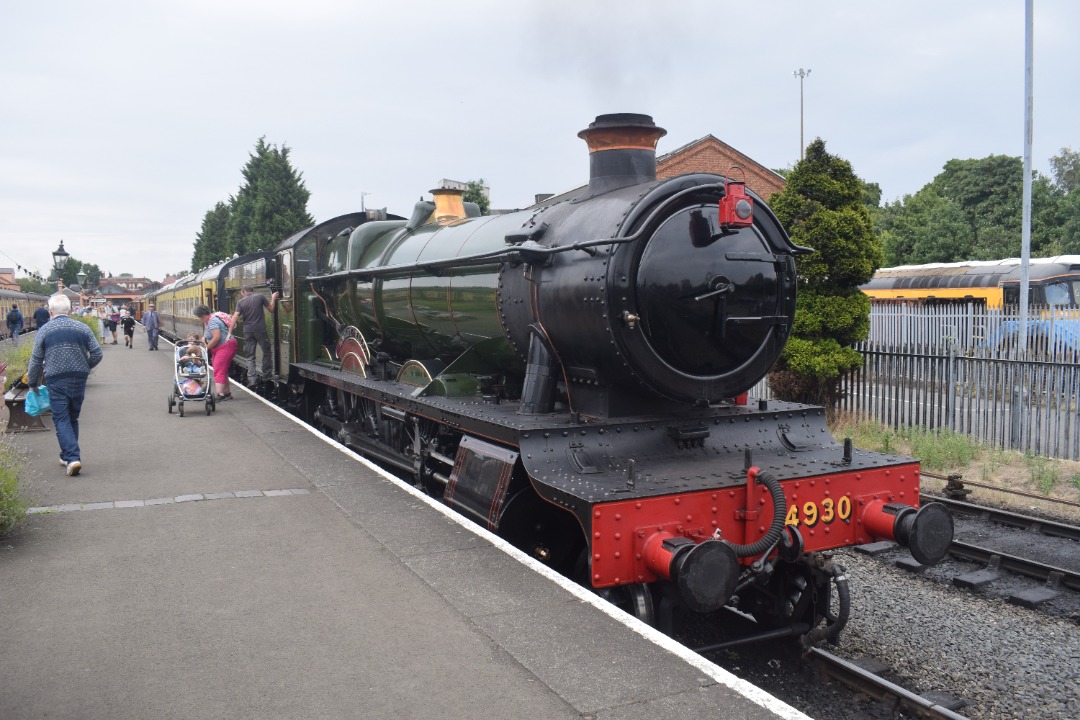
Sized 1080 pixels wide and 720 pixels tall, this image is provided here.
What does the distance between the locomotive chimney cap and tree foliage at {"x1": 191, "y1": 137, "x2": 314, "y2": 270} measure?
120ft

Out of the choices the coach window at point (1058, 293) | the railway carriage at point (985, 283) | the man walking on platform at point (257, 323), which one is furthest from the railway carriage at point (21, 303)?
the coach window at point (1058, 293)

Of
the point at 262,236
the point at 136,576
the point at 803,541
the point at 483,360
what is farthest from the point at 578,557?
the point at 262,236

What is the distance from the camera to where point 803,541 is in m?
4.23

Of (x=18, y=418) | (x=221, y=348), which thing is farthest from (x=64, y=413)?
(x=221, y=348)

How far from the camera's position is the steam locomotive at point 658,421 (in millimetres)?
3980

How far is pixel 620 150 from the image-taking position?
5156mm

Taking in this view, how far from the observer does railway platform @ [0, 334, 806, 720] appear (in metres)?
2.87

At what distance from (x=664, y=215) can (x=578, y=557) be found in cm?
208

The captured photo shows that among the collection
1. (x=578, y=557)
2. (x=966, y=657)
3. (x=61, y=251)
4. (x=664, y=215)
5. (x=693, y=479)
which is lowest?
(x=966, y=657)

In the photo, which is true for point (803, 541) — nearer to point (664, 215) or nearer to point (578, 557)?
point (578, 557)

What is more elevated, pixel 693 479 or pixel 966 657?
pixel 693 479

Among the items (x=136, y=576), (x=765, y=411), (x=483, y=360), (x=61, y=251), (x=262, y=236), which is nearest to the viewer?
(x=136, y=576)

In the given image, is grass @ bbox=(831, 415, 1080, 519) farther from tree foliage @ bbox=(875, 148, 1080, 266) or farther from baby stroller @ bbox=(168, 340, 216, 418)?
tree foliage @ bbox=(875, 148, 1080, 266)

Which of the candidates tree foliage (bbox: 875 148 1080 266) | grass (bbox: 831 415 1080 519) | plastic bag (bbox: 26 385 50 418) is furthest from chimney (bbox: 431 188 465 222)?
tree foliage (bbox: 875 148 1080 266)
